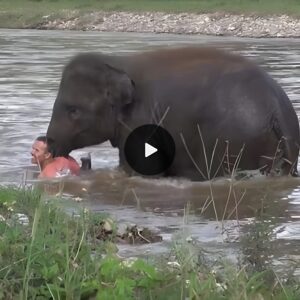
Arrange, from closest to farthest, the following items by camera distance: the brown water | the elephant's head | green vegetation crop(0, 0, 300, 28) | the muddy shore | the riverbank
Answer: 1. the brown water
2. the elephant's head
3. the muddy shore
4. the riverbank
5. green vegetation crop(0, 0, 300, 28)

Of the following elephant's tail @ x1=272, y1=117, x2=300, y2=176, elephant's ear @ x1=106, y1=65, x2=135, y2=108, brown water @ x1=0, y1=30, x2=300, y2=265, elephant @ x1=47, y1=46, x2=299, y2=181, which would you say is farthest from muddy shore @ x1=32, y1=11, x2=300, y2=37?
elephant's ear @ x1=106, y1=65, x2=135, y2=108

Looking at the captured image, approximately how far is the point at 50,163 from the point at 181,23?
45298 millimetres

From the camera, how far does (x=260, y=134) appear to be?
959 cm

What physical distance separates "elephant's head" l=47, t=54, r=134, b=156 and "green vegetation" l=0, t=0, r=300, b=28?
43.1 m

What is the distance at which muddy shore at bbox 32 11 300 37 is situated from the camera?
161 feet

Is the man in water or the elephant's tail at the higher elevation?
the elephant's tail

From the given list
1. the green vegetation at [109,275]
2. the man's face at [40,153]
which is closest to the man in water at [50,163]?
the man's face at [40,153]

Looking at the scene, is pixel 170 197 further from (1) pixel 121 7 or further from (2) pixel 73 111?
(1) pixel 121 7

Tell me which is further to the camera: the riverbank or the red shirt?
the riverbank

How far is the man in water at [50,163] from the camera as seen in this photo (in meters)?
9.88

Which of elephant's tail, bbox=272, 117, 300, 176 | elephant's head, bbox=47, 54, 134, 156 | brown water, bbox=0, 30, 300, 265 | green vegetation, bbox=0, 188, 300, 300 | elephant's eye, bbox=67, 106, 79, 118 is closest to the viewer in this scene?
green vegetation, bbox=0, 188, 300, 300

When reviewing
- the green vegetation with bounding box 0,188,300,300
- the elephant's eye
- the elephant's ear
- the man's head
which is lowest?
the man's head
